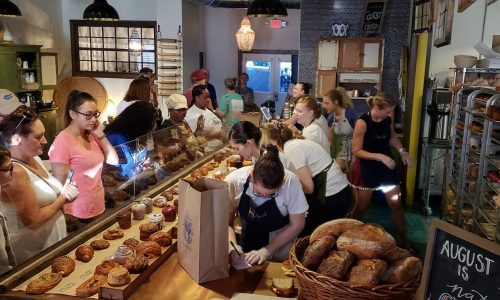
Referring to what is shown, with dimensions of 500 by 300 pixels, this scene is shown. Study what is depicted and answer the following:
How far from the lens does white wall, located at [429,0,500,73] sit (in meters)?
6.60

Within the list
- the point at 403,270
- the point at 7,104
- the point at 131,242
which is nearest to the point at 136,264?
the point at 131,242

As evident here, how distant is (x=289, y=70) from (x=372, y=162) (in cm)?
821

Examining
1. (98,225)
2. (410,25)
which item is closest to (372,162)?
(98,225)

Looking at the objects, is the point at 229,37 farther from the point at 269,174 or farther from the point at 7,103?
the point at 269,174

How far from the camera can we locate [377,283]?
1.65 metres

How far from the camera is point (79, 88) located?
35.6ft

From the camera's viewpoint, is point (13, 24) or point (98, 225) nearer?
point (98, 225)

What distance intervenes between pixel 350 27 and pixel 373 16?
53 centimetres

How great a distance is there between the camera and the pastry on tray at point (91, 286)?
75.0 inches

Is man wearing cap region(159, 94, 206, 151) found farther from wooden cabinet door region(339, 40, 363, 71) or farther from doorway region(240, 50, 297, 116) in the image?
doorway region(240, 50, 297, 116)

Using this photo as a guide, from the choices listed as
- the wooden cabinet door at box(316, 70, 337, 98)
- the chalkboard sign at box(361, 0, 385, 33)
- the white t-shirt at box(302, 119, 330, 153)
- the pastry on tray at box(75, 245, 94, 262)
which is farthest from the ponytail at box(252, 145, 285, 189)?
the chalkboard sign at box(361, 0, 385, 33)

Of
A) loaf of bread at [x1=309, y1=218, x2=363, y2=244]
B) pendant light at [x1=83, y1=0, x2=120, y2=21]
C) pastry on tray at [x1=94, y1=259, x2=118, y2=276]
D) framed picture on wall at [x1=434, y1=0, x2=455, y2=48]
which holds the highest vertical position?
pendant light at [x1=83, y1=0, x2=120, y2=21]

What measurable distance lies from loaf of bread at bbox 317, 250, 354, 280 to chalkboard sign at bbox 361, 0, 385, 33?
7.67m

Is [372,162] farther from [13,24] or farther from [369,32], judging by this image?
[13,24]
